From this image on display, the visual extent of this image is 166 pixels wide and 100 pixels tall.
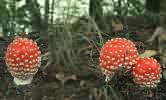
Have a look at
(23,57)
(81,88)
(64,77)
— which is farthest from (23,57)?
(81,88)

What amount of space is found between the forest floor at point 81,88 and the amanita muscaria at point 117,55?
0.17 meters

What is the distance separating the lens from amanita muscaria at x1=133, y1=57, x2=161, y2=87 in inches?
146

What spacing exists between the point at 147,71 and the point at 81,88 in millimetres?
637

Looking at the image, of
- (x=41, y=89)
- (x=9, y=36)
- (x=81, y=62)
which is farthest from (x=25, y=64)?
(x=9, y=36)

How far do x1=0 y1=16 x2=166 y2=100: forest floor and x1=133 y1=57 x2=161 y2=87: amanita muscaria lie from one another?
140mm

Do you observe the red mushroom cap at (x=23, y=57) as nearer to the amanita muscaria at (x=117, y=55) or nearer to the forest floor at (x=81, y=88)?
the forest floor at (x=81, y=88)

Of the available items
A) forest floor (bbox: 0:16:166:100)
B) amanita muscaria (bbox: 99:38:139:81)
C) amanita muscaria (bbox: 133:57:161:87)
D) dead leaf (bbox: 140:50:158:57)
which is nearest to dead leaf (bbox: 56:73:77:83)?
forest floor (bbox: 0:16:166:100)

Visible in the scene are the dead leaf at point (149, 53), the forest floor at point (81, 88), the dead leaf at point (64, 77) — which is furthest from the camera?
the dead leaf at point (149, 53)

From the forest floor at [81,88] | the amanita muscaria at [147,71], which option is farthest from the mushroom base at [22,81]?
the amanita muscaria at [147,71]

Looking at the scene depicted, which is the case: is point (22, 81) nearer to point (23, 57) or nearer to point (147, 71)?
point (23, 57)

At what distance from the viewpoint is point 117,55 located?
12.2ft

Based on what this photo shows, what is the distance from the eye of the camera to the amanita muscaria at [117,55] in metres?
3.71

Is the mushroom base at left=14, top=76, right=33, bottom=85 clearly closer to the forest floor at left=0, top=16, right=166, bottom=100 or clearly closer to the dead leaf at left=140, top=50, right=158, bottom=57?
the forest floor at left=0, top=16, right=166, bottom=100

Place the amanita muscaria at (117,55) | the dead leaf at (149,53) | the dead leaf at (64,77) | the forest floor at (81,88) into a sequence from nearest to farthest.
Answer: the amanita muscaria at (117,55) < the forest floor at (81,88) < the dead leaf at (64,77) < the dead leaf at (149,53)
